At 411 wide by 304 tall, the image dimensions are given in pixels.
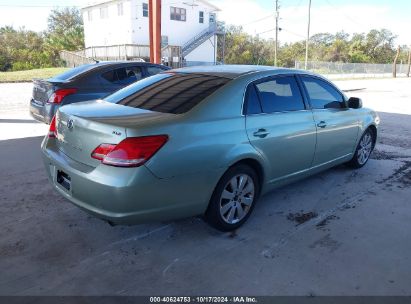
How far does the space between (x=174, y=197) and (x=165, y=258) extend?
22.5 inches

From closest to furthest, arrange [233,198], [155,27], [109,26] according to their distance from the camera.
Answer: [233,198] → [155,27] → [109,26]

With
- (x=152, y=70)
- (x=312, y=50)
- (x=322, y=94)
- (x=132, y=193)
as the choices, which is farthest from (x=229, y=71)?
(x=312, y=50)

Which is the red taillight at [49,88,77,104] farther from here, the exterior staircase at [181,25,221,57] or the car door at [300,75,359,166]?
the exterior staircase at [181,25,221,57]

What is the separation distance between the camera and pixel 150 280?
9.41ft

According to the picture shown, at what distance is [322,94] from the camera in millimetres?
4777

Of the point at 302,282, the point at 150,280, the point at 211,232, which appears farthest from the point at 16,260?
the point at 302,282

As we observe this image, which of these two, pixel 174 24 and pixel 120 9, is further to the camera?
pixel 174 24

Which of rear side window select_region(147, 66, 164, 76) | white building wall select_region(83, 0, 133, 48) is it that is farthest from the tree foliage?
rear side window select_region(147, 66, 164, 76)

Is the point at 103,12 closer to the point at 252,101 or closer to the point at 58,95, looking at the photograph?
the point at 58,95

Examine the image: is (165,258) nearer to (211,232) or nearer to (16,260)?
(211,232)

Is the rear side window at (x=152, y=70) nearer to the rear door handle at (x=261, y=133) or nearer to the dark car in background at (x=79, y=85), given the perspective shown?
the dark car in background at (x=79, y=85)

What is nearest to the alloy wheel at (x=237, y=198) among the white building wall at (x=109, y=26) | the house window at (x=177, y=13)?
the white building wall at (x=109, y=26)

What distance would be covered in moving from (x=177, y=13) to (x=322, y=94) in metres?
34.8

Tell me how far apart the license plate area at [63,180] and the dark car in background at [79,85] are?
3475mm
